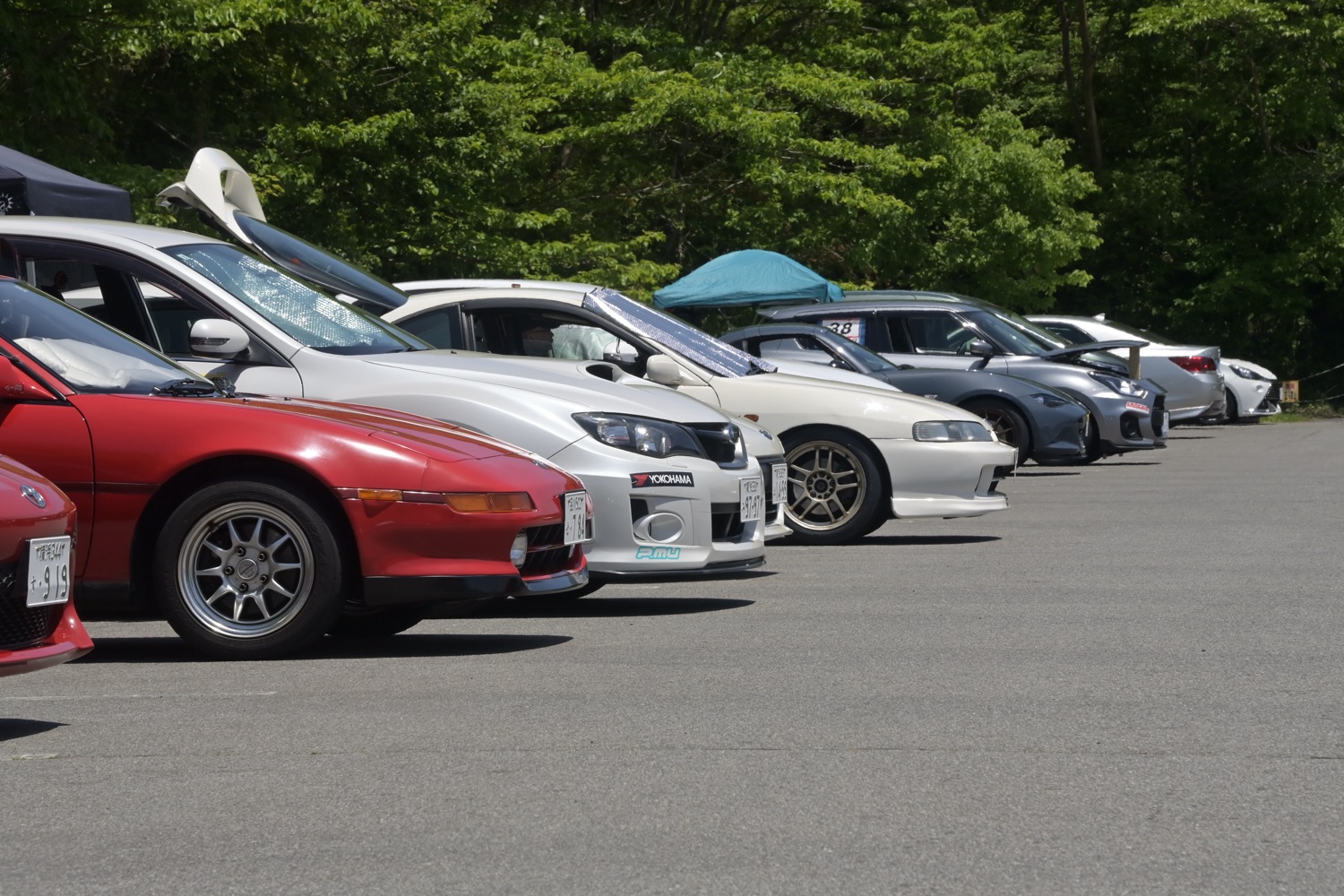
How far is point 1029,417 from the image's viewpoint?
1620 centimetres

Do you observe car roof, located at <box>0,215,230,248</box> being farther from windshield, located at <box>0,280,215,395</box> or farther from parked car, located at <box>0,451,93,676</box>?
parked car, located at <box>0,451,93,676</box>

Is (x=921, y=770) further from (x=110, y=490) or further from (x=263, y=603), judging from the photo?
(x=110, y=490)

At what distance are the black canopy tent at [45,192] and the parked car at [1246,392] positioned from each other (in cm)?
1901

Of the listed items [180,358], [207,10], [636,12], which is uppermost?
[636,12]

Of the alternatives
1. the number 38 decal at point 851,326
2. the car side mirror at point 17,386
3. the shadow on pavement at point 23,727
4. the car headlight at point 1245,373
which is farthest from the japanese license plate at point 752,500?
the car headlight at point 1245,373

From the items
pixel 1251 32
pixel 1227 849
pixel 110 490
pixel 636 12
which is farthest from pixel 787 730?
pixel 1251 32

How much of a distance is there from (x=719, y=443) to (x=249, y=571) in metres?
2.75

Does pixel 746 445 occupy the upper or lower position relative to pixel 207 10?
lower

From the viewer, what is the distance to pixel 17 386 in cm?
697

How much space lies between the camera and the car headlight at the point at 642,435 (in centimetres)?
845

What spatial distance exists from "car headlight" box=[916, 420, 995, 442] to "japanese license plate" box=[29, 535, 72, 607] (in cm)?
655

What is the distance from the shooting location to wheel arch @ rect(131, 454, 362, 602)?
701cm

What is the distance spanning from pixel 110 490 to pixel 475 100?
59.5 ft

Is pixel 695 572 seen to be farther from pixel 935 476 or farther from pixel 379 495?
pixel 935 476
